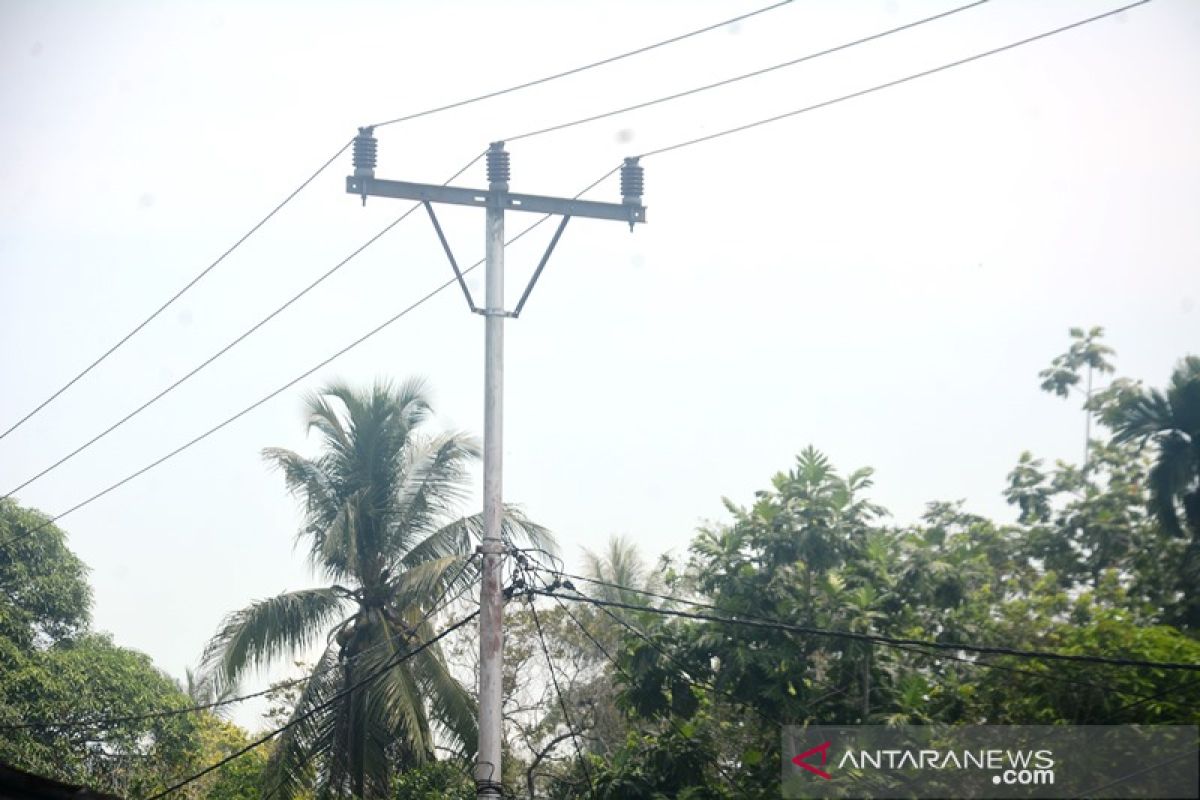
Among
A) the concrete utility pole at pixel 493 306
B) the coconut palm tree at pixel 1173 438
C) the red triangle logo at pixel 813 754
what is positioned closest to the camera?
the concrete utility pole at pixel 493 306

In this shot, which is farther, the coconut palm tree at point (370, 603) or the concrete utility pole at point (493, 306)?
the coconut palm tree at point (370, 603)

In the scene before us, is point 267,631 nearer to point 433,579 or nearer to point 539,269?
point 433,579

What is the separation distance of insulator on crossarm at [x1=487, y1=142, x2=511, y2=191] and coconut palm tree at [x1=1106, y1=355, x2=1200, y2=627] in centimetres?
1147

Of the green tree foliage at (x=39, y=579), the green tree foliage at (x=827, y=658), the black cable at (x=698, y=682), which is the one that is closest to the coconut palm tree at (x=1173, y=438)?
the green tree foliage at (x=827, y=658)

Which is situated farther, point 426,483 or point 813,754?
point 426,483

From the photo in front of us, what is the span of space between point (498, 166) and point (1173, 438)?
40.2 ft

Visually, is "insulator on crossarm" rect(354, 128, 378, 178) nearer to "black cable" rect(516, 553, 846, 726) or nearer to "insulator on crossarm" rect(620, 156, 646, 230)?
"insulator on crossarm" rect(620, 156, 646, 230)

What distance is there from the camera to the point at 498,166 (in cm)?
1302

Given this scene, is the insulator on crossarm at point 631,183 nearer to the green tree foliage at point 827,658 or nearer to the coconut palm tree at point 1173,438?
the green tree foliage at point 827,658

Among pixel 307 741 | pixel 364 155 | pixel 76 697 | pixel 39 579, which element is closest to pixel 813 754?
pixel 364 155

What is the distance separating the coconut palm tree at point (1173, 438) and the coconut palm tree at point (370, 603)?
339 inches

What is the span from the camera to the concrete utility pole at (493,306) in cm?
1184

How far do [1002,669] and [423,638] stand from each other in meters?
8.96

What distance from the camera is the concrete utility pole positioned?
11836 millimetres
